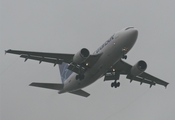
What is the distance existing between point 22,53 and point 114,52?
28.3 feet

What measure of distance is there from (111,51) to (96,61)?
208cm

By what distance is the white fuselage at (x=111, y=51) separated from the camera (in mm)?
30409

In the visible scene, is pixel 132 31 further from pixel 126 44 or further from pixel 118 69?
pixel 118 69

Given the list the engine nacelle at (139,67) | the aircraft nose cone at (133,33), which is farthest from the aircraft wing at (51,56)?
the engine nacelle at (139,67)

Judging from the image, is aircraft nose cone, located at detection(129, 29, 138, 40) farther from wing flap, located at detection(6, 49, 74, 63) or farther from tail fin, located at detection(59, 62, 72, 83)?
tail fin, located at detection(59, 62, 72, 83)

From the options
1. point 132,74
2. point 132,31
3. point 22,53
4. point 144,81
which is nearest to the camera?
point 132,31

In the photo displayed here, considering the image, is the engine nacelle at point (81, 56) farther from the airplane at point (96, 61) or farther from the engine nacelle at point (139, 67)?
the engine nacelle at point (139, 67)

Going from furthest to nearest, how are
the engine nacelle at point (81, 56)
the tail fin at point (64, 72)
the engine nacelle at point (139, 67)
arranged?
the tail fin at point (64, 72), the engine nacelle at point (139, 67), the engine nacelle at point (81, 56)

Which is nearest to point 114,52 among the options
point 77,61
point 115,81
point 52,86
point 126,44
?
point 126,44

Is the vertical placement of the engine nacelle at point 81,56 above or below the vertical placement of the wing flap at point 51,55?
above

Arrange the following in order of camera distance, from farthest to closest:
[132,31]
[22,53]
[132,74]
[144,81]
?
1. [144,81]
2. [132,74]
3. [22,53]
4. [132,31]

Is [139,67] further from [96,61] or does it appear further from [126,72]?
[96,61]

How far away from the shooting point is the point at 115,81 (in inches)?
1437

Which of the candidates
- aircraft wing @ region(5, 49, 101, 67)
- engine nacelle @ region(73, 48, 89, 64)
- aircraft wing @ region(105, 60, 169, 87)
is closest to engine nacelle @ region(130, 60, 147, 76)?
aircraft wing @ region(105, 60, 169, 87)
